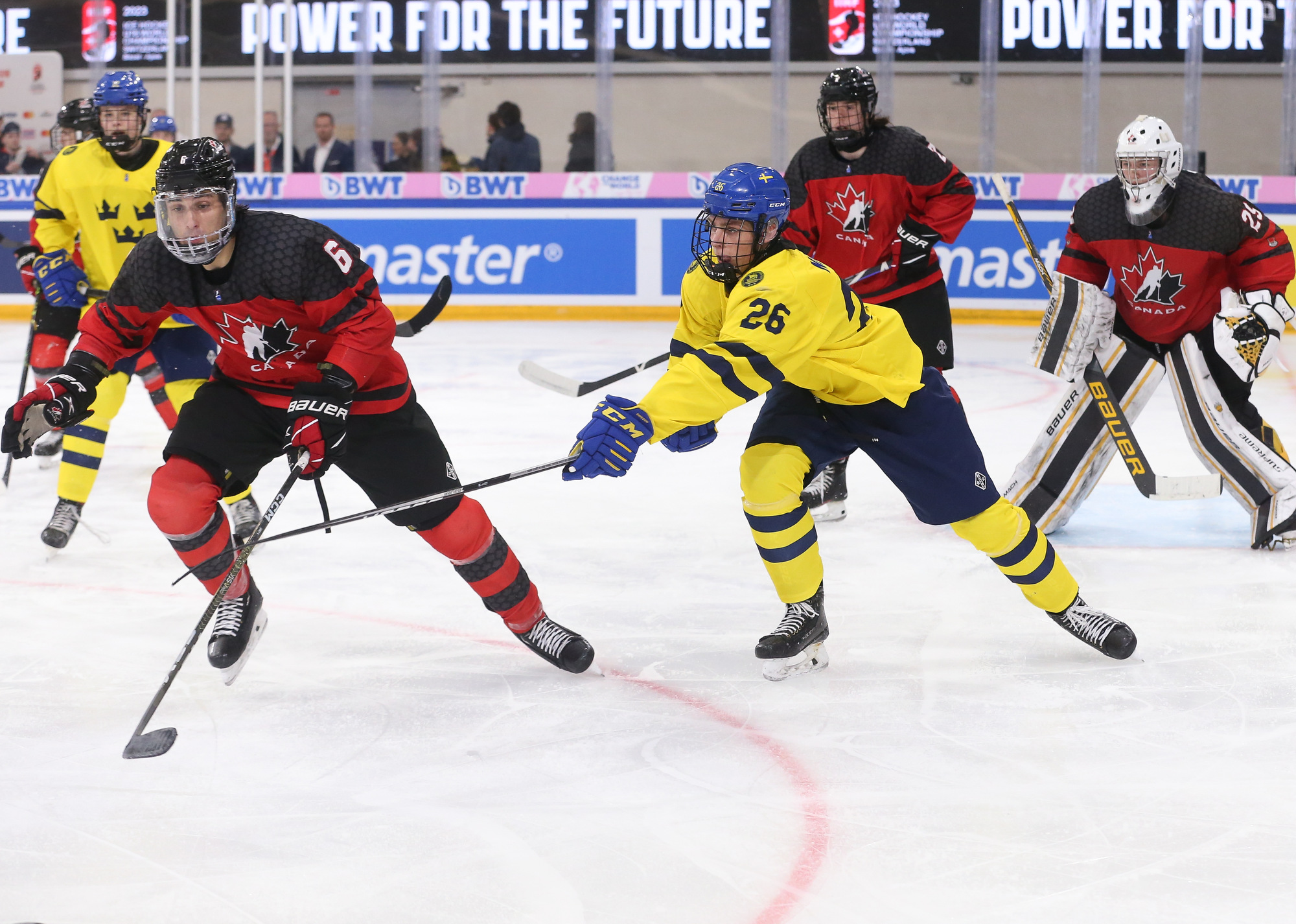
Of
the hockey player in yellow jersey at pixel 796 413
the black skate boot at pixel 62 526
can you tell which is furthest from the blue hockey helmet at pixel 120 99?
the hockey player in yellow jersey at pixel 796 413

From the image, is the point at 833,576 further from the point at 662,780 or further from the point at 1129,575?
the point at 662,780

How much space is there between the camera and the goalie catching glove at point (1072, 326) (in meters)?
3.58

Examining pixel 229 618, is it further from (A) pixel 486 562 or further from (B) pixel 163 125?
(B) pixel 163 125

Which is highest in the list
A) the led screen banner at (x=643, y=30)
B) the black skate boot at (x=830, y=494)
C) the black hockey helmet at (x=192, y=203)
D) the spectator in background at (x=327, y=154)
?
the led screen banner at (x=643, y=30)

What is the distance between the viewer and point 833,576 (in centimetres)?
339

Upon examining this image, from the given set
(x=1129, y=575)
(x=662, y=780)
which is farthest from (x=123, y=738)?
(x=1129, y=575)

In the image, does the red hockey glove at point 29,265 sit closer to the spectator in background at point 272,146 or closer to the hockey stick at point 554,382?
the hockey stick at point 554,382

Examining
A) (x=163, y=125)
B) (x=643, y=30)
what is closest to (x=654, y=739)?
(x=163, y=125)

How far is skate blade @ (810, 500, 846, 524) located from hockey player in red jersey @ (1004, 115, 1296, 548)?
459 millimetres

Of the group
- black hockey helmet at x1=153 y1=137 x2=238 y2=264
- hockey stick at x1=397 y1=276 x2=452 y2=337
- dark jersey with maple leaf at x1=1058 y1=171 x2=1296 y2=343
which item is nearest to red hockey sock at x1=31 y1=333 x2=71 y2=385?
hockey stick at x1=397 y1=276 x2=452 y2=337

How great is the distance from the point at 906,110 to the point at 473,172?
3.19 metres

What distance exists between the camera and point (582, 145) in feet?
28.8

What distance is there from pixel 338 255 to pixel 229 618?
682 millimetres

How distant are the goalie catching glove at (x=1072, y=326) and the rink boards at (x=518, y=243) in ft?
16.0
